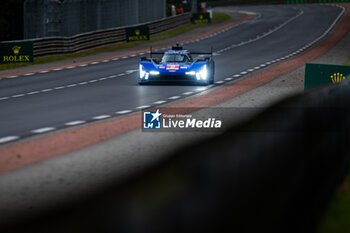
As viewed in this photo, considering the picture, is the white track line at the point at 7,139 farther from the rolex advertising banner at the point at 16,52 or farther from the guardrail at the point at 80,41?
the guardrail at the point at 80,41

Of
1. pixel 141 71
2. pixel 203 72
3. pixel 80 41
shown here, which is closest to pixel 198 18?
pixel 80 41

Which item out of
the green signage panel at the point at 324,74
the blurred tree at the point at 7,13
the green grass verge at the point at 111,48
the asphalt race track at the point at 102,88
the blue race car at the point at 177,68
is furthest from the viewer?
the blurred tree at the point at 7,13

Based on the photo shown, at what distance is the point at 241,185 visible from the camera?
4.86 m

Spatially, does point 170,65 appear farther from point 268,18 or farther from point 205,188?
point 268,18

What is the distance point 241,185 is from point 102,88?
760 inches

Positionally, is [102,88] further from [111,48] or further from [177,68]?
[111,48]

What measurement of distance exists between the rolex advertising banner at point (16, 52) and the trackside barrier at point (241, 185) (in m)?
25.9

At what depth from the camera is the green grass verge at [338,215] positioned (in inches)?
273

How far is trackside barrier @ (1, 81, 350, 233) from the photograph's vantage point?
347 centimetres

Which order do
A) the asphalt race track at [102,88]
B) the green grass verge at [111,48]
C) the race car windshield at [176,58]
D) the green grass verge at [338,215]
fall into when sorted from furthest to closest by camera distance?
the green grass verge at [111,48] < the race car windshield at [176,58] < the asphalt race track at [102,88] < the green grass verge at [338,215]

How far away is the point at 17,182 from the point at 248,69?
22.8 meters

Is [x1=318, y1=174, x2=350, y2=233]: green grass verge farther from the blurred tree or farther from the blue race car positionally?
the blurred tree

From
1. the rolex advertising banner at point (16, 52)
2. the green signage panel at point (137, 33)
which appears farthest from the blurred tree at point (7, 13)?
the rolex advertising banner at point (16, 52)

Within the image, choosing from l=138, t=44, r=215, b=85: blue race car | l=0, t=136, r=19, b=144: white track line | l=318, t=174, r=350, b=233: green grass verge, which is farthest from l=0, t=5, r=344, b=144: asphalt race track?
→ l=318, t=174, r=350, b=233: green grass verge
